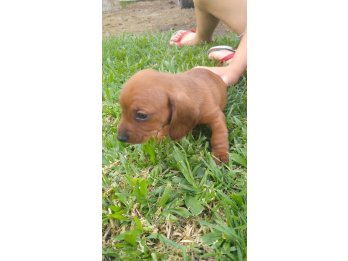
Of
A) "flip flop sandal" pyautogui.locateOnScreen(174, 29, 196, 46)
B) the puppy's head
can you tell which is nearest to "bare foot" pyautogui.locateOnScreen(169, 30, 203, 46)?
"flip flop sandal" pyautogui.locateOnScreen(174, 29, 196, 46)

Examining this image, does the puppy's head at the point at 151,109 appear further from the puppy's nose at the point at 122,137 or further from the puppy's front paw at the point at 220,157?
the puppy's front paw at the point at 220,157

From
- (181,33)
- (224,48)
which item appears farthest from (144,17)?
(224,48)

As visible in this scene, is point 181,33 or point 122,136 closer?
point 122,136

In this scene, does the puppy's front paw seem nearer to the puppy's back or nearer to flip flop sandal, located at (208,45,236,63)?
the puppy's back

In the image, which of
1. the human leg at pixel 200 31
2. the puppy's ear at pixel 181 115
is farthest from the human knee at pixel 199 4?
the puppy's ear at pixel 181 115

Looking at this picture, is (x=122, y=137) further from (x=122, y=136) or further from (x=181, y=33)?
(x=181, y=33)
